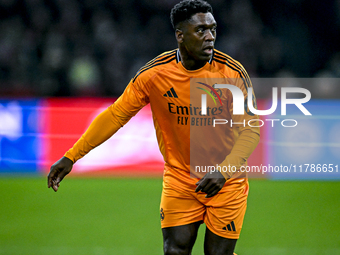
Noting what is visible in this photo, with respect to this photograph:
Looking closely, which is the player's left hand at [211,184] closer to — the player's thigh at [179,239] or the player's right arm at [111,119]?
the player's thigh at [179,239]

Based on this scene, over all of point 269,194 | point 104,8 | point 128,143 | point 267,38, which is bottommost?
point 269,194

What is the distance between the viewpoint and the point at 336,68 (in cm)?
982

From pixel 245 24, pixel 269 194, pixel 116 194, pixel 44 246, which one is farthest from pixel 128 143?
pixel 245 24

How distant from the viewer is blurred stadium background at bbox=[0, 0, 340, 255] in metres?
5.14

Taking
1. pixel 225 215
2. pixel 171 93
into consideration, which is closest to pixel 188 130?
pixel 171 93

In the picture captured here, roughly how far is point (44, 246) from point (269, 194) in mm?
3559

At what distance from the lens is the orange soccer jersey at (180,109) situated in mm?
2945

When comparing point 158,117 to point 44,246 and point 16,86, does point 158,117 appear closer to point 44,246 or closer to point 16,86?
point 44,246

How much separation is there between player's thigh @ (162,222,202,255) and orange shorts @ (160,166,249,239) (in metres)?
0.03

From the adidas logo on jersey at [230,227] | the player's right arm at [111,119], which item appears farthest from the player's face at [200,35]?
the adidas logo on jersey at [230,227]

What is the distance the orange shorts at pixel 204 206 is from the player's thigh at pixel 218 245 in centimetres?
3

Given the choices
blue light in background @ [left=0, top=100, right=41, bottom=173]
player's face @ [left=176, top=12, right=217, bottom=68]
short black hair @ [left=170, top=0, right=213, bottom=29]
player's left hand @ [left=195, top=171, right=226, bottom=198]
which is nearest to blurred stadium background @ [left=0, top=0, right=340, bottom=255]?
blue light in background @ [left=0, top=100, right=41, bottom=173]

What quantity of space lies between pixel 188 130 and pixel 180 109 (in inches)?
6.0

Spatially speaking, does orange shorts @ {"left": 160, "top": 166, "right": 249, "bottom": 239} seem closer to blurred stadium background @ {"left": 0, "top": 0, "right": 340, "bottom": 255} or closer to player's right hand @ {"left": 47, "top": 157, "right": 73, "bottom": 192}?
player's right hand @ {"left": 47, "top": 157, "right": 73, "bottom": 192}
